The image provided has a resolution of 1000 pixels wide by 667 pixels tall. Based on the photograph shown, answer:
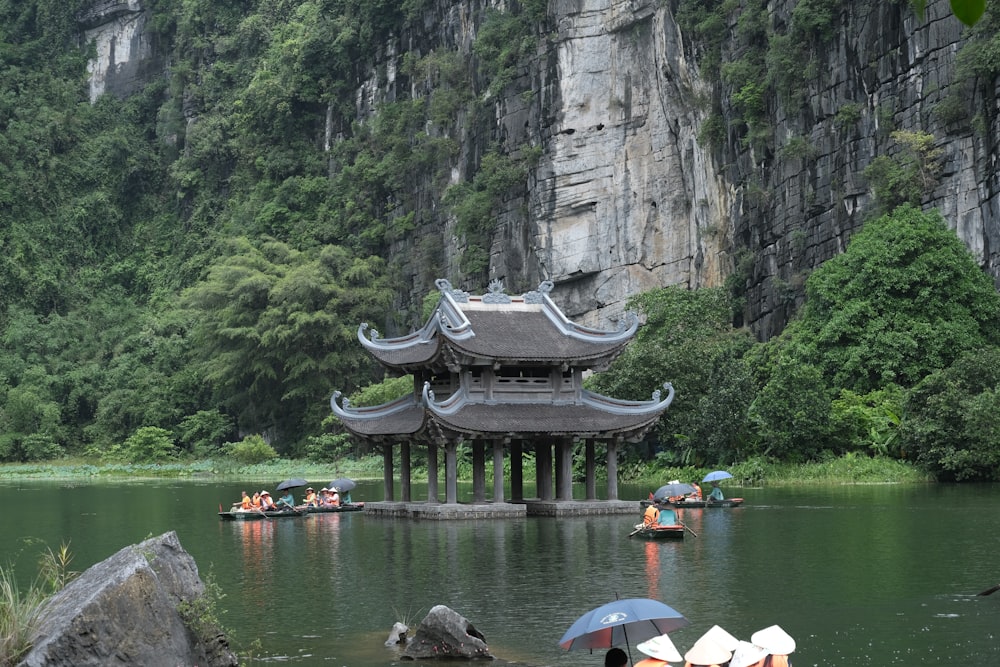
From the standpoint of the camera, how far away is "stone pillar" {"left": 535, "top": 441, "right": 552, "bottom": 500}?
110 ft

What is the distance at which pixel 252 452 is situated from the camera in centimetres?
6956

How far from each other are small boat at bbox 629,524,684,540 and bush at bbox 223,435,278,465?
152 ft

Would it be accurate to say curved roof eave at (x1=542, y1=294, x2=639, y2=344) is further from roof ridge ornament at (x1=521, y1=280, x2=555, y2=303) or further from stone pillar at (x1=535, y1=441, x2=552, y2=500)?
stone pillar at (x1=535, y1=441, x2=552, y2=500)

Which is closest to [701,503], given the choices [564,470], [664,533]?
[564,470]

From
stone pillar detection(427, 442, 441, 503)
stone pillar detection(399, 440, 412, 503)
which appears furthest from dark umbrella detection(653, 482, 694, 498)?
stone pillar detection(399, 440, 412, 503)

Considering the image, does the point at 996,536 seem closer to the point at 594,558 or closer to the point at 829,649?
the point at 594,558

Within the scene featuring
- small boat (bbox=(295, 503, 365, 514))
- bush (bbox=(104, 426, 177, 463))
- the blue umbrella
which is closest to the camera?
the blue umbrella

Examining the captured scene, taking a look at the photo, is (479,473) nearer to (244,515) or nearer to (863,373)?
(244,515)

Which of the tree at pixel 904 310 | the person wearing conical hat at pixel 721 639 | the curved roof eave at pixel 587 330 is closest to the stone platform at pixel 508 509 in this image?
the curved roof eave at pixel 587 330

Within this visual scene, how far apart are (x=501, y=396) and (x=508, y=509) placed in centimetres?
269

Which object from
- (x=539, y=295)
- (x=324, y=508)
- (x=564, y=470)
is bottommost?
(x=324, y=508)

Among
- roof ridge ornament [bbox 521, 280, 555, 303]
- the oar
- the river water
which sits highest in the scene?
roof ridge ornament [bbox 521, 280, 555, 303]

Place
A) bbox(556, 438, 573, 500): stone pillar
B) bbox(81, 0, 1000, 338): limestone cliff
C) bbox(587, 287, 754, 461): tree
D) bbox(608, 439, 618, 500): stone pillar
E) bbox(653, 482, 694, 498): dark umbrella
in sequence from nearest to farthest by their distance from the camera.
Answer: bbox(653, 482, 694, 498): dark umbrella < bbox(556, 438, 573, 500): stone pillar < bbox(608, 439, 618, 500): stone pillar < bbox(587, 287, 754, 461): tree < bbox(81, 0, 1000, 338): limestone cliff

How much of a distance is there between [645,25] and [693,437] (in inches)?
1025
